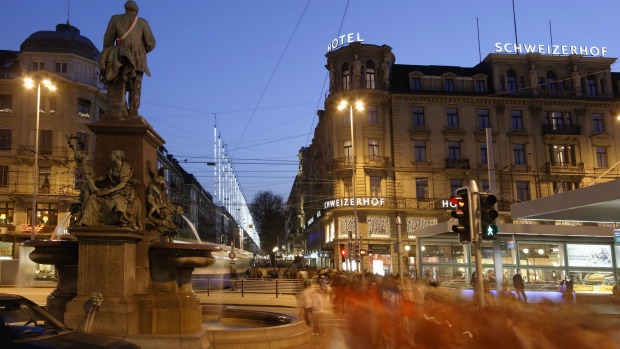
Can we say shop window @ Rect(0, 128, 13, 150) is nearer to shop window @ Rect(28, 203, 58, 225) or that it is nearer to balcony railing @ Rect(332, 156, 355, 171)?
shop window @ Rect(28, 203, 58, 225)

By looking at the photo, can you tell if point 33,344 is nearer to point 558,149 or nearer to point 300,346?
point 300,346

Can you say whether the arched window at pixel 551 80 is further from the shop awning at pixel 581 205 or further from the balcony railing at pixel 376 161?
the shop awning at pixel 581 205

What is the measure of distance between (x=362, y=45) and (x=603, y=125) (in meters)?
25.4

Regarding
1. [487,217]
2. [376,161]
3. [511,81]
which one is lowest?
[487,217]

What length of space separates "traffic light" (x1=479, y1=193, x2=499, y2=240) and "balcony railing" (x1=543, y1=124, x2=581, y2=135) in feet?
153

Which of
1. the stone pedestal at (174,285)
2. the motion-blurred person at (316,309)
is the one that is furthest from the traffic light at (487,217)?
the stone pedestal at (174,285)

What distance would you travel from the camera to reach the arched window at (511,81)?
56625 mm

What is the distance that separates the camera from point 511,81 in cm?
5688

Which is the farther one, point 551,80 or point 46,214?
point 551,80

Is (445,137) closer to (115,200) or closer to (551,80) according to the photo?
(551,80)

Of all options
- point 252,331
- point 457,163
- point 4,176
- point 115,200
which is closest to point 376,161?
point 457,163

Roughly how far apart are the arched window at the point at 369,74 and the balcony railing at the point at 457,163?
10269 mm

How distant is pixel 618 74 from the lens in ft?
204

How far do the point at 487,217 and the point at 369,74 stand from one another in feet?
142
